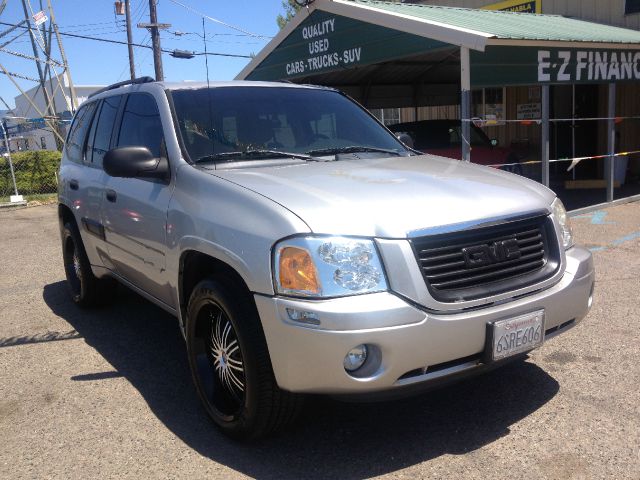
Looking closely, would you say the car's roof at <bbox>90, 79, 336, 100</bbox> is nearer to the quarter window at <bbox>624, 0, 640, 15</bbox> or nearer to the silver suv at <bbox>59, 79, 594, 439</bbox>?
the silver suv at <bbox>59, 79, 594, 439</bbox>

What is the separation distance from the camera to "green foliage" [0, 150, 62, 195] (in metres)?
17.1

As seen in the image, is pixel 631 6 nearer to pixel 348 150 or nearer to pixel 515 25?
pixel 515 25

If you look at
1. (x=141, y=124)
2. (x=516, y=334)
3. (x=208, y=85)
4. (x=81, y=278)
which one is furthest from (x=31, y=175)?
(x=516, y=334)

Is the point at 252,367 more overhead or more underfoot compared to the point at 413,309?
more underfoot

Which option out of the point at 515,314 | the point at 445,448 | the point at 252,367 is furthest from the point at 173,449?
the point at 515,314

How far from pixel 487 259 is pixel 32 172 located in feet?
56.1

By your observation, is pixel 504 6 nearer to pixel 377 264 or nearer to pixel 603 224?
pixel 603 224

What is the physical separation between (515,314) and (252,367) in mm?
1252

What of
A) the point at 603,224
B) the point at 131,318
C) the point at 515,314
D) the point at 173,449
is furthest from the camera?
the point at 603,224

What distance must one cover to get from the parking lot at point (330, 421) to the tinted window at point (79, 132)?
5.37ft

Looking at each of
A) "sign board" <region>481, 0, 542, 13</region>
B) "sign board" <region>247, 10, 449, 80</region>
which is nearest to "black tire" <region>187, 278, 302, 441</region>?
"sign board" <region>247, 10, 449, 80</region>

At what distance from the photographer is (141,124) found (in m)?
4.22

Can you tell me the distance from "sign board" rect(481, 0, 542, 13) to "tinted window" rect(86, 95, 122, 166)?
12492 millimetres

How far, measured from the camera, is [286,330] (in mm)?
2670
